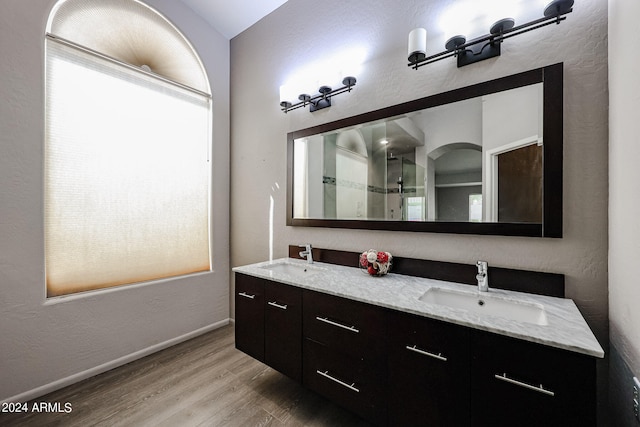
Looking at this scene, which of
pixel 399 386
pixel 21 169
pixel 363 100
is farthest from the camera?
pixel 363 100

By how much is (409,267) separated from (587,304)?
0.82 m

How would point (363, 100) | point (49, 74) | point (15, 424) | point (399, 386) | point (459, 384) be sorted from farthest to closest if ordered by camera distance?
point (363, 100), point (49, 74), point (15, 424), point (399, 386), point (459, 384)

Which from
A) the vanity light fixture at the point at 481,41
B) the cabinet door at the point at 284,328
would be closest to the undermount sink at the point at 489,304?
the cabinet door at the point at 284,328

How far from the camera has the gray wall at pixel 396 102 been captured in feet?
3.86

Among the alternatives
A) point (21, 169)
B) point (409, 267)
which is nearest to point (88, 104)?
point (21, 169)

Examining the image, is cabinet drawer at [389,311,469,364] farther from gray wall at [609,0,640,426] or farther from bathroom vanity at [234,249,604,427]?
gray wall at [609,0,640,426]

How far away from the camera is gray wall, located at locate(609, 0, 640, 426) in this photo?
2.94ft

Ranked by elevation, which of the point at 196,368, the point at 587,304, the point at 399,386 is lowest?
the point at 196,368

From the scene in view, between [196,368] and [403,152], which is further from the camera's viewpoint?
[196,368]

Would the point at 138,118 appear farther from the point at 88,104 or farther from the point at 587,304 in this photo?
the point at 587,304

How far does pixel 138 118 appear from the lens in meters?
2.20

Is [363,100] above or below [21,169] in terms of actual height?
above

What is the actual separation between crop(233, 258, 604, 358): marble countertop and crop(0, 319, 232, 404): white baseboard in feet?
3.96

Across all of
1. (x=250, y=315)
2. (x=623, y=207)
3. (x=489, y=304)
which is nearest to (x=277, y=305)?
(x=250, y=315)
